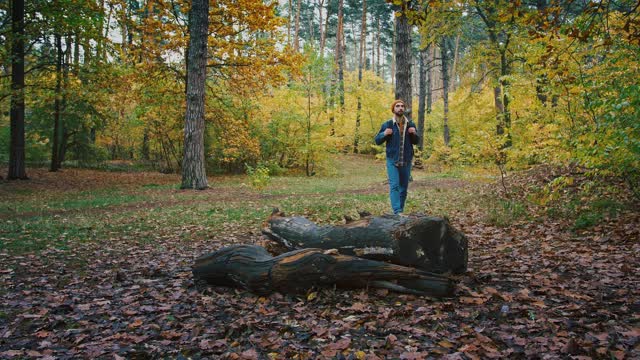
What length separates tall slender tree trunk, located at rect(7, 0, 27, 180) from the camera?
14.1m

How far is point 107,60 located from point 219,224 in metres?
11.4

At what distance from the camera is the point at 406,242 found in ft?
14.1

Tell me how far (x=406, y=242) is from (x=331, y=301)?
3.30 ft

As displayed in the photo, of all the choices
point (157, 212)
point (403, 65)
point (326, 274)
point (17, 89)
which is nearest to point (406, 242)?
point (326, 274)

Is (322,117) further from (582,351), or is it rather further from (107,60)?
(582,351)

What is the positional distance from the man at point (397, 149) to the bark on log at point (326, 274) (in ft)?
9.48

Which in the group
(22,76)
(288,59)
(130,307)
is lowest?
(130,307)

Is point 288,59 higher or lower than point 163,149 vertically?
higher

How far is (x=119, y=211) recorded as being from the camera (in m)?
10.6

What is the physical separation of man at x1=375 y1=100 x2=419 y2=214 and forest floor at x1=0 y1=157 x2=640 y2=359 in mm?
1499

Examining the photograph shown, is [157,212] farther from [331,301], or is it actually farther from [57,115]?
[57,115]

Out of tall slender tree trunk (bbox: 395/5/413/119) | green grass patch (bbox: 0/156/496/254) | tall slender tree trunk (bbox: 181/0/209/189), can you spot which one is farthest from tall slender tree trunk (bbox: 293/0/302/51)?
green grass patch (bbox: 0/156/496/254)

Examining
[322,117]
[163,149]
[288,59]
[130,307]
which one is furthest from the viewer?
[322,117]

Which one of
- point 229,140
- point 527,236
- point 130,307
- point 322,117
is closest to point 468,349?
point 130,307
